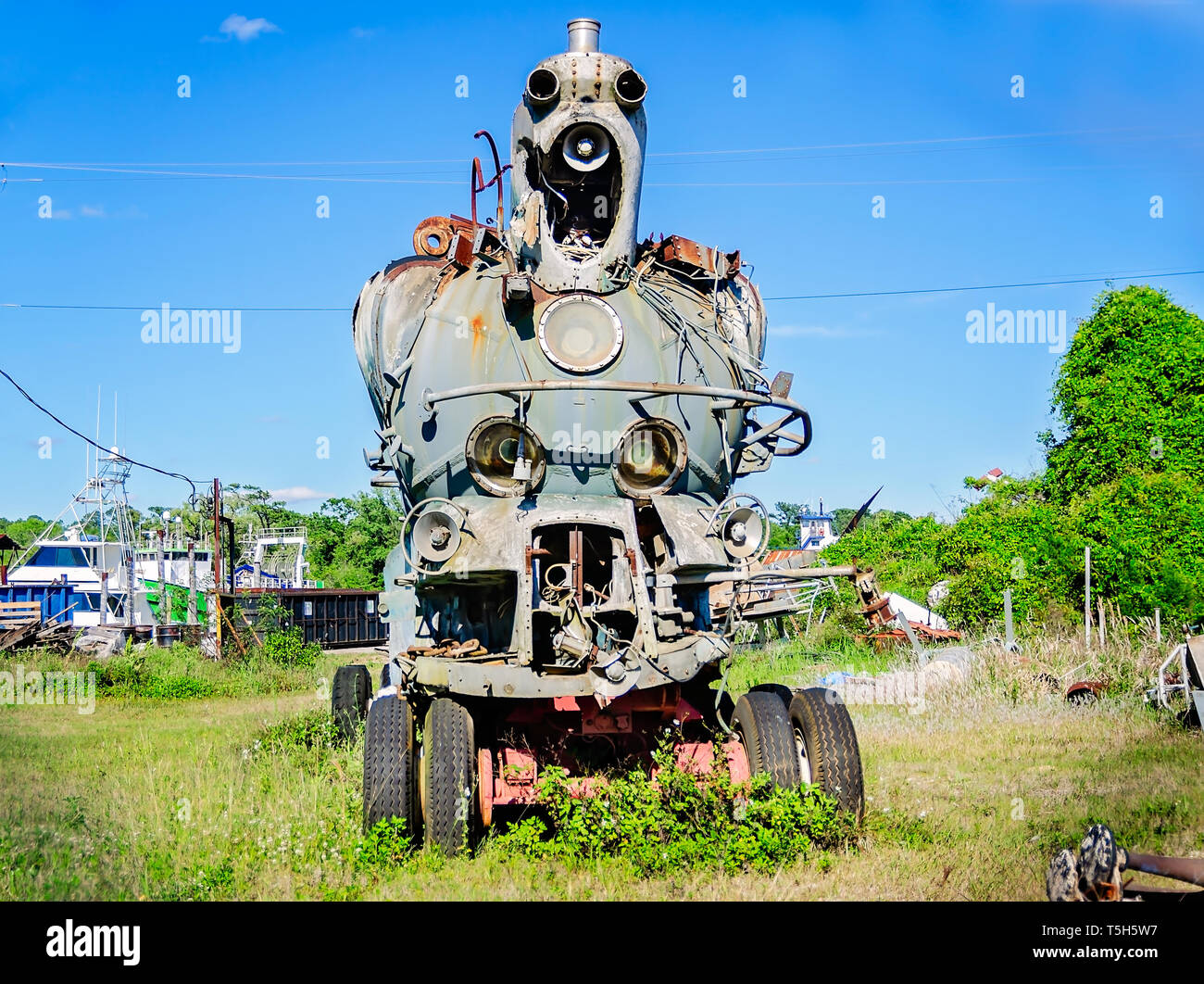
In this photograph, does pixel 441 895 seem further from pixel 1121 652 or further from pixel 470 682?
pixel 1121 652

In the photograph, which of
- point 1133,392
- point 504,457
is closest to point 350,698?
point 504,457

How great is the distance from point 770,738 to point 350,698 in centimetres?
664

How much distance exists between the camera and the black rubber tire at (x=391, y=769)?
7.67m

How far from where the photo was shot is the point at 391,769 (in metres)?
7.77

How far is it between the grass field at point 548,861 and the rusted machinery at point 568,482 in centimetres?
63

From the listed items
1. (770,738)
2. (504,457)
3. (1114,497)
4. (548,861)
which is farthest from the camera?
(1114,497)

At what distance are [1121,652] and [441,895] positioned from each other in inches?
494

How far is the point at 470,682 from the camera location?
740 centimetres

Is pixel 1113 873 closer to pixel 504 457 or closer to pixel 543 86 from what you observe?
pixel 504 457

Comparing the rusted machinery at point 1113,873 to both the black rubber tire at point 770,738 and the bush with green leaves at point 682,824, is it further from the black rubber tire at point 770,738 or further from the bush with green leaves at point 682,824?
the black rubber tire at point 770,738

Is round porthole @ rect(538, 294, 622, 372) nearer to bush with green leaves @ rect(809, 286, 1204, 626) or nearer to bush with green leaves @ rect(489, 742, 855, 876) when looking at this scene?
bush with green leaves @ rect(489, 742, 855, 876)

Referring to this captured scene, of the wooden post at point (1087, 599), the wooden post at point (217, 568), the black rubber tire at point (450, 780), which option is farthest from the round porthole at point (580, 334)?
the wooden post at point (217, 568)

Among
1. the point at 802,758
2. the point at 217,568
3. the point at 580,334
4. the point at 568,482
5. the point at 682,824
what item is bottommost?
Answer: the point at 682,824
